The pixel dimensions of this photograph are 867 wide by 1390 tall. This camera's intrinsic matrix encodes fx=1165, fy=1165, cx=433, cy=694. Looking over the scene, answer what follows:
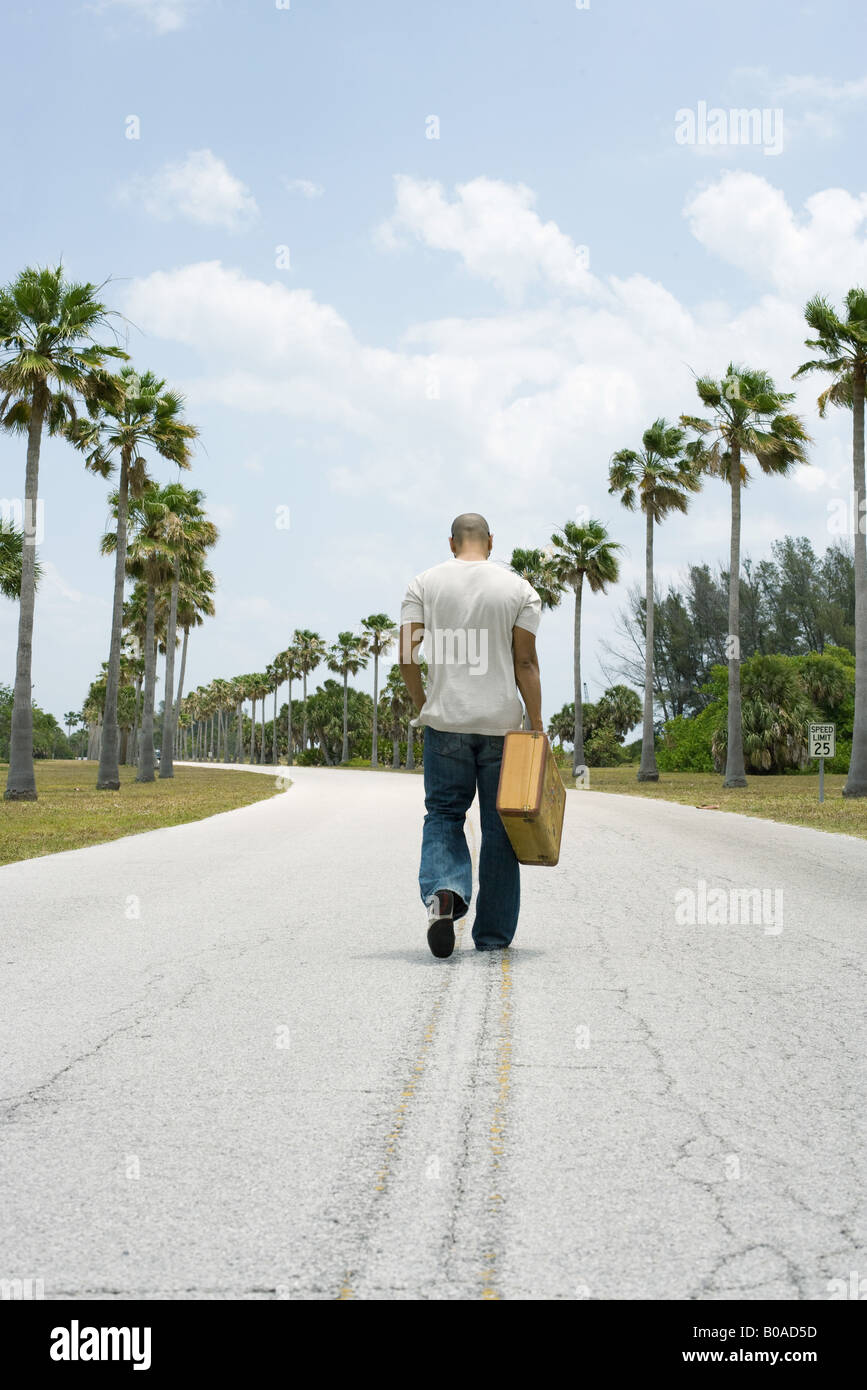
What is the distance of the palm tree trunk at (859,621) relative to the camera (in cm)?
2706

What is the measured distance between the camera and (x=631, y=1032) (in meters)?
4.68

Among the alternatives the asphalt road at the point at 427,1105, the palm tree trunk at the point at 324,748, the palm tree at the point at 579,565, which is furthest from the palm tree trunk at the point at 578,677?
the palm tree trunk at the point at 324,748

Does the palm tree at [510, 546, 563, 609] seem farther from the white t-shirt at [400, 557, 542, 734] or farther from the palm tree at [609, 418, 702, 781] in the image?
the white t-shirt at [400, 557, 542, 734]

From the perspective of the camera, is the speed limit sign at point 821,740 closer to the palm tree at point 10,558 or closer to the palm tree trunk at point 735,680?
the palm tree trunk at point 735,680

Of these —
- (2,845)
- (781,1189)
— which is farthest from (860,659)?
(781,1189)

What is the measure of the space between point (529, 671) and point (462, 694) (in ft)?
1.21

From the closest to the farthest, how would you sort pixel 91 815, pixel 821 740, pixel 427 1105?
pixel 427 1105 < pixel 91 815 < pixel 821 740

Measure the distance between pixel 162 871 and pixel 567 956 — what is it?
5.62 m

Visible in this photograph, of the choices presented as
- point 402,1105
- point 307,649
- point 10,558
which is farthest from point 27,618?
point 307,649

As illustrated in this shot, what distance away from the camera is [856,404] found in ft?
92.8

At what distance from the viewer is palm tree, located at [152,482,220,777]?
38.5m

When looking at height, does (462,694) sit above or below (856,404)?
below

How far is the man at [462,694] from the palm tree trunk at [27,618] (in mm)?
22783

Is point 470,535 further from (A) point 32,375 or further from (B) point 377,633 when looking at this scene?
(B) point 377,633
